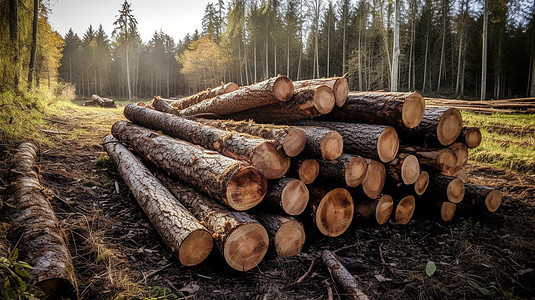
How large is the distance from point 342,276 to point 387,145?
194 centimetres

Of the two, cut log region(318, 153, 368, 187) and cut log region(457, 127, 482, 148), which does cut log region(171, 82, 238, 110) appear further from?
cut log region(457, 127, 482, 148)

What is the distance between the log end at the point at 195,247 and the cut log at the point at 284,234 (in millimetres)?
701

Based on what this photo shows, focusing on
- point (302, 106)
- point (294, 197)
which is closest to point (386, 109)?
point (302, 106)

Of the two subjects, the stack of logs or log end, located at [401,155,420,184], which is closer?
the stack of logs

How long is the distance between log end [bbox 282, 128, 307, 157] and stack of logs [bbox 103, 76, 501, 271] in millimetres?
13

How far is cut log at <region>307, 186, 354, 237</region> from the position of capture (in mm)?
3371

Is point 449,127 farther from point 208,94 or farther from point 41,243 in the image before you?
point 208,94

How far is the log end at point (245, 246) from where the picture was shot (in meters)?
2.67

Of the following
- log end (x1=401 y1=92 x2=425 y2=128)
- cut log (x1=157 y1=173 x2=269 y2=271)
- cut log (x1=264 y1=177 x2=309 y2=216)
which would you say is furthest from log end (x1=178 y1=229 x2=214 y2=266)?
log end (x1=401 y1=92 x2=425 y2=128)

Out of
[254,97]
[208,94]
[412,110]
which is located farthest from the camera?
[208,94]

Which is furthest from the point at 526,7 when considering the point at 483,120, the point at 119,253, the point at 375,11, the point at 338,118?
the point at 119,253

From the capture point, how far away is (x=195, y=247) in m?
2.70

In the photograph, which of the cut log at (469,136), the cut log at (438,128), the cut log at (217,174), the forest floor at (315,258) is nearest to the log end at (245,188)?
the cut log at (217,174)

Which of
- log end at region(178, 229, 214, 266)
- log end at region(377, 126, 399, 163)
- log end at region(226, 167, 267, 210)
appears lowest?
log end at region(178, 229, 214, 266)
